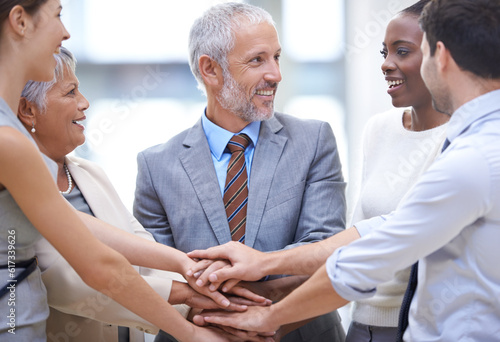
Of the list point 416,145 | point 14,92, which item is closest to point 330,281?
point 416,145

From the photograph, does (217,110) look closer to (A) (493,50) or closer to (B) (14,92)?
(B) (14,92)

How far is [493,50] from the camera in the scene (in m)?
1.36

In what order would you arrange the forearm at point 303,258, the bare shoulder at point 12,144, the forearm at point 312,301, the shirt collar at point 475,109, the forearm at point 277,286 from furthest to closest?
the forearm at point 277,286, the forearm at point 303,258, the forearm at point 312,301, the shirt collar at point 475,109, the bare shoulder at point 12,144

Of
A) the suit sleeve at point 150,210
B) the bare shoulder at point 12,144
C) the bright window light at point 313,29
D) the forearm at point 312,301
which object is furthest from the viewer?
the bright window light at point 313,29

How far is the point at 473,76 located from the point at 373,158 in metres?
0.70

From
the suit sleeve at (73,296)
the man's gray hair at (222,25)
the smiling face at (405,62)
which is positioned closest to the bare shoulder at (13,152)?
the suit sleeve at (73,296)

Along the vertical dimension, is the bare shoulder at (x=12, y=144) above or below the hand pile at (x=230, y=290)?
above

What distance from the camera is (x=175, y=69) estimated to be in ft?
11.2

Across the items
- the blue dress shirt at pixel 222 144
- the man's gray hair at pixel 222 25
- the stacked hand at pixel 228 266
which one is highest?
the man's gray hair at pixel 222 25

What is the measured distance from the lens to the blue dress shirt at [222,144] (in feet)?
6.91

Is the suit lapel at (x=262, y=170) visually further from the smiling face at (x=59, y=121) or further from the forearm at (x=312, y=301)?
the smiling face at (x=59, y=121)

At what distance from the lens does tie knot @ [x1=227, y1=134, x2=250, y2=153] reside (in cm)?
211

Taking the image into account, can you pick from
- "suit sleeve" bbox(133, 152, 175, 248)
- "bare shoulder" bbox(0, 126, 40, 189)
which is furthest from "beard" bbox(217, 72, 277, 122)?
"bare shoulder" bbox(0, 126, 40, 189)

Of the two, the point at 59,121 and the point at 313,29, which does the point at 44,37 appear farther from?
the point at 313,29
